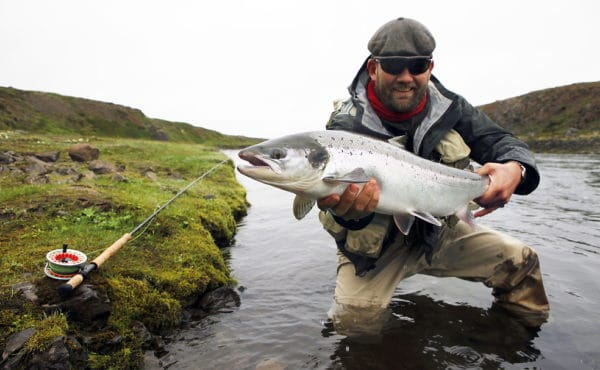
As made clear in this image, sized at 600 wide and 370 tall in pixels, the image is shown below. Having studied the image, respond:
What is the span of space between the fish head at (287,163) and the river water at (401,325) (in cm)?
210

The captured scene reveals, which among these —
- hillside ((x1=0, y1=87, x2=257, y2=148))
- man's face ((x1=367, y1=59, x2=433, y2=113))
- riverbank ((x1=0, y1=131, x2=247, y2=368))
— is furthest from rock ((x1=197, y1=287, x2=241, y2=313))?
hillside ((x1=0, y1=87, x2=257, y2=148))

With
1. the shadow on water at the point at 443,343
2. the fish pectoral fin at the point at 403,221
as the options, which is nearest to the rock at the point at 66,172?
the shadow on water at the point at 443,343

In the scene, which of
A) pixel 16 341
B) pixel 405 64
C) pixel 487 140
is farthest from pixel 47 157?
pixel 487 140

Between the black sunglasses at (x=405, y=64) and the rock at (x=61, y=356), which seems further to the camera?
the black sunglasses at (x=405, y=64)

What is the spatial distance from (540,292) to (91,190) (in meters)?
7.97

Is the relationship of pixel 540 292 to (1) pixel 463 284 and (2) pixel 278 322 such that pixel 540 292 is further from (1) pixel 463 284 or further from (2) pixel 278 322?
(2) pixel 278 322

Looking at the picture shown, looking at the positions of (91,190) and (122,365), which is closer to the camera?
(122,365)

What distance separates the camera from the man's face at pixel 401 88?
408cm

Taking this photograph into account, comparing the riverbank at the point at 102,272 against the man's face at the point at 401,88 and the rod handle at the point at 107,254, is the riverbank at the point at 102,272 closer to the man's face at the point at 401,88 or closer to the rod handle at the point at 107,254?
the rod handle at the point at 107,254

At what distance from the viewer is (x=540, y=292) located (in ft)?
15.3

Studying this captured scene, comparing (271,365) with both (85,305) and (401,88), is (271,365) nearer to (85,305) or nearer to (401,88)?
(85,305)

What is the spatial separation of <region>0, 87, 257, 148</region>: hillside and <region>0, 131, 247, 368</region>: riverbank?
40.5m

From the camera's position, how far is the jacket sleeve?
13.7 ft

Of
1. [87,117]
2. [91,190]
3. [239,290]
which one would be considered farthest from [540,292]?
[87,117]
